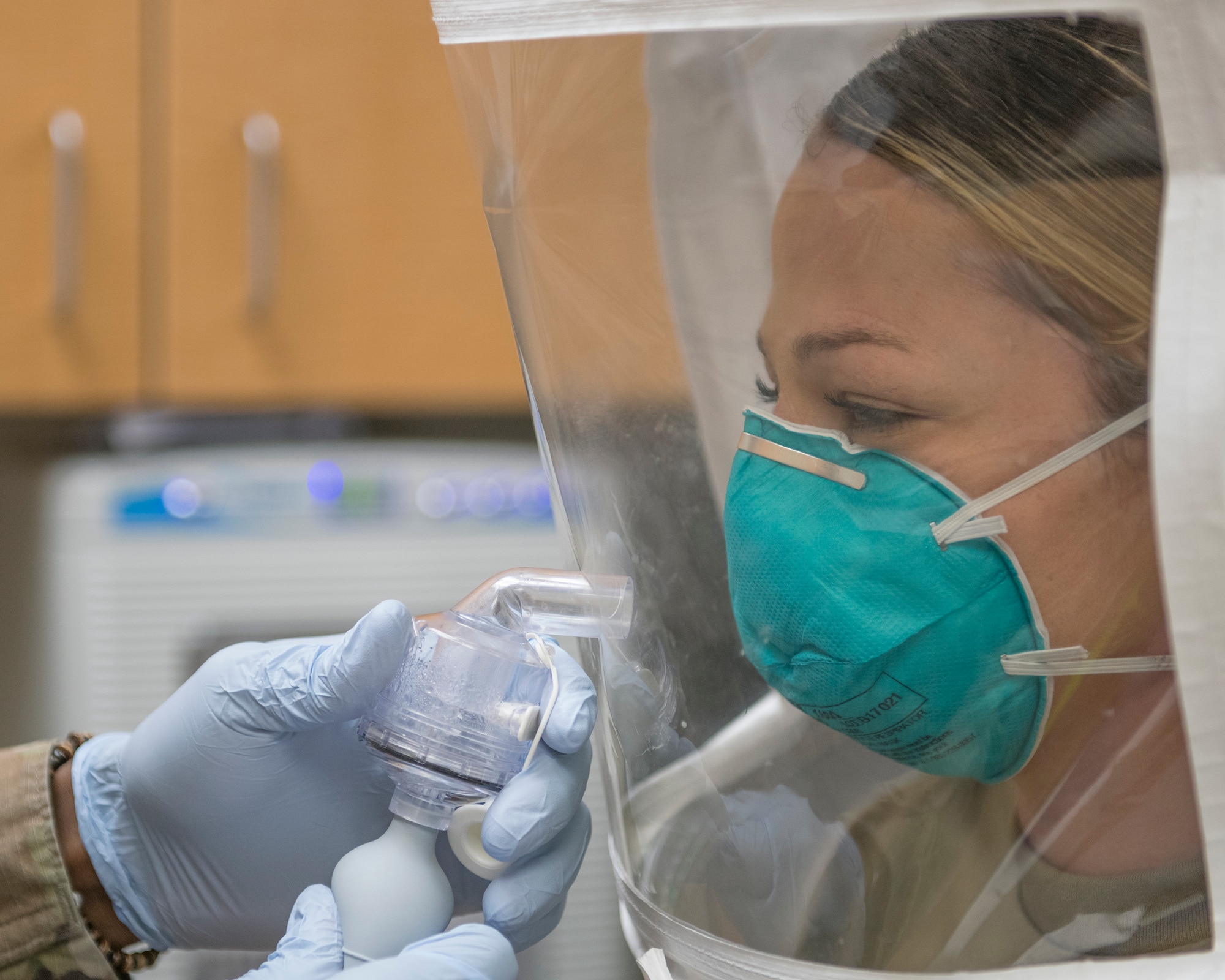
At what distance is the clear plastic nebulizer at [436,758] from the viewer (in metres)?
0.58

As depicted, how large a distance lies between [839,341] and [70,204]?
133 centimetres

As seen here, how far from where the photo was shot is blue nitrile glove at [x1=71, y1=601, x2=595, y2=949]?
2.01ft

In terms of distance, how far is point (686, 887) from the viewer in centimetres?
70

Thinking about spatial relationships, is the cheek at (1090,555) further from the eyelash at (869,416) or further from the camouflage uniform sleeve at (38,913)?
the camouflage uniform sleeve at (38,913)

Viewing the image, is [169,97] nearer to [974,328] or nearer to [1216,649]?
[974,328]

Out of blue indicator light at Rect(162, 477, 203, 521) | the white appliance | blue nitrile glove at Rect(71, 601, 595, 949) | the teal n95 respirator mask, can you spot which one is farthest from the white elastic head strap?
blue indicator light at Rect(162, 477, 203, 521)

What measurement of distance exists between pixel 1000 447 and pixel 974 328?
0.07 m

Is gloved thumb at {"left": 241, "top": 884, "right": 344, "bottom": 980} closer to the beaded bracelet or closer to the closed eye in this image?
the beaded bracelet

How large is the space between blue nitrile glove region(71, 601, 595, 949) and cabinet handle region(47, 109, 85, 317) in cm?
97

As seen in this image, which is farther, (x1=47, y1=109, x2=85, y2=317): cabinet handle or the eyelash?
(x1=47, y1=109, x2=85, y2=317): cabinet handle

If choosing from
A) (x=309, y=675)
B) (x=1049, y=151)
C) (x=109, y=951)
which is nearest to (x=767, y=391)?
(x=1049, y=151)

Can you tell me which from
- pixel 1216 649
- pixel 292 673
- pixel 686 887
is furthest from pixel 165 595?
pixel 1216 649

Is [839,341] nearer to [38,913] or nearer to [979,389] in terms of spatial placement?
[979,389]

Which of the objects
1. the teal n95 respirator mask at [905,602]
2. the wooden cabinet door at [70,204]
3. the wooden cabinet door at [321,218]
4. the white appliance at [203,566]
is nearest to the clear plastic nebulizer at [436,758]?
the teal n95 respirator mask at [905,602]
